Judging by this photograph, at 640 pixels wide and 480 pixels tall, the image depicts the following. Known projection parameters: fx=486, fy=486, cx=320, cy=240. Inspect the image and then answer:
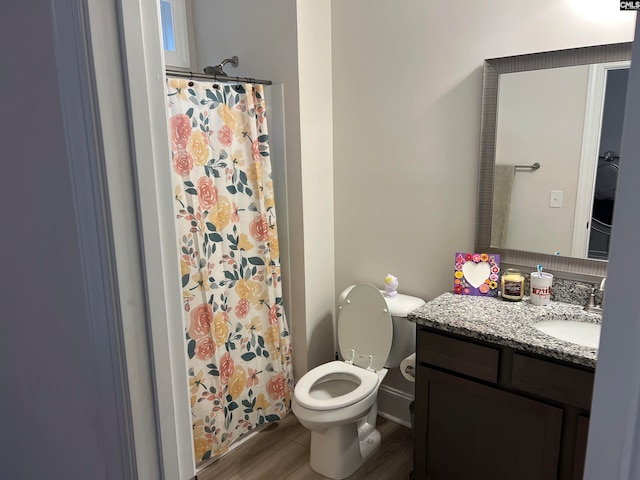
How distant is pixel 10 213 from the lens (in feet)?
3.50

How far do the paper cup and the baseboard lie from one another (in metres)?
0.95

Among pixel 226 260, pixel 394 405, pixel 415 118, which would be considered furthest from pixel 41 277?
pixel 394 405

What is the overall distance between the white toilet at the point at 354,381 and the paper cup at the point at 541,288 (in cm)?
57

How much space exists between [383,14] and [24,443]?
7.28 feet

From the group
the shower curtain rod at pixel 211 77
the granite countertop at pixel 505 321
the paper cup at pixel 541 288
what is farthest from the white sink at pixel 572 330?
the shower curtain rod at pixel 211 77

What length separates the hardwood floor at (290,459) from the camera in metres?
2.30

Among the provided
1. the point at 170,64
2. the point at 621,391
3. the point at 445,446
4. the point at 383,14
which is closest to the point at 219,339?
the point at 445,446

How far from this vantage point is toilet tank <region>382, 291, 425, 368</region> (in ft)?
7.76

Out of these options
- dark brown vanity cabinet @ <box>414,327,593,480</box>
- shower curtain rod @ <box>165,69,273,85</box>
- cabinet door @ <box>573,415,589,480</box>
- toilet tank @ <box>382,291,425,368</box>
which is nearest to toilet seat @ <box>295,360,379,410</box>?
toilet tank @ <box>382,291,425,368</box>

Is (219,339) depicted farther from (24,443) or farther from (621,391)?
(621,391)

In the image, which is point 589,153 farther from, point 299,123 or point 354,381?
point 354,381

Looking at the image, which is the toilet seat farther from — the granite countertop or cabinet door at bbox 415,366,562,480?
the granite countertop

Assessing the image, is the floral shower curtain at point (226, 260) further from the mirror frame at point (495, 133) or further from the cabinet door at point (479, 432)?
the mirror frame at point (495, 133)

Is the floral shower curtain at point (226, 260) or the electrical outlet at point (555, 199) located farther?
the floral shower curtain at point (226, 260)
